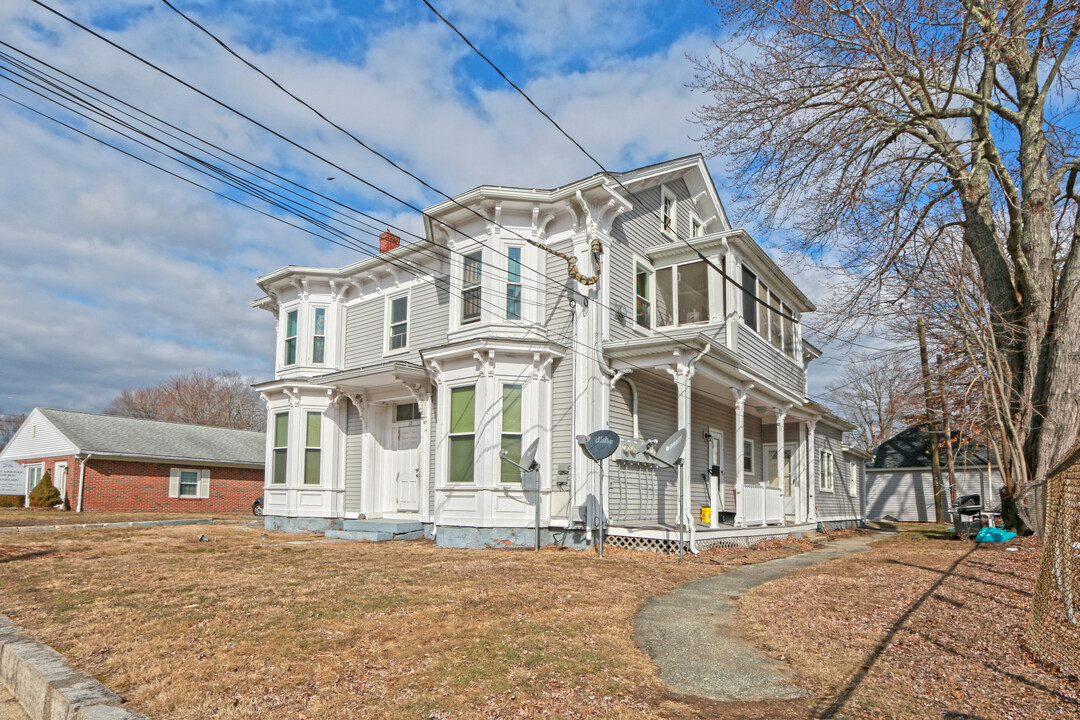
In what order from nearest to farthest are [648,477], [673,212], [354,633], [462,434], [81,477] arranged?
[354,633]
[462,434]
[648,477]
[673,212]
[81,477]

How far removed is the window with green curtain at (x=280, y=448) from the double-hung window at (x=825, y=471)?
15.5m

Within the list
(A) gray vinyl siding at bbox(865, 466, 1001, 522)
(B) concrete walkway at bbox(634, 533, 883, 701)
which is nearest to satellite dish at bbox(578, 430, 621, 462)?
(B) concrete walkway at bbox(634, 533, 883, 701)

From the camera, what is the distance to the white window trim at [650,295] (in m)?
15.2

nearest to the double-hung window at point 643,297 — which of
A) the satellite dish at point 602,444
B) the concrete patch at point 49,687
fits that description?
the satellite dish at point 602,444

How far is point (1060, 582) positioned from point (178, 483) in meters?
31.7

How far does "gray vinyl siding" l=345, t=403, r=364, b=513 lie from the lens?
57.2 feet

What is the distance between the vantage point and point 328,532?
51.8 feet

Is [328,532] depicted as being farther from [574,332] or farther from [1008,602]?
[1008,602]

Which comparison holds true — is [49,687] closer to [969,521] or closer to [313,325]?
[313,325]

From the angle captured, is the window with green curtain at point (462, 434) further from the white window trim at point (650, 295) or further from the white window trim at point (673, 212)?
the white window trim at point (673, 212)

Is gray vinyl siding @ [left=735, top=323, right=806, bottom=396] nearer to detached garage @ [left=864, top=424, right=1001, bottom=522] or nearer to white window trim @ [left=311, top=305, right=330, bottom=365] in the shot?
white window trim @ [left=311, top=305, right=330, bottom=365]

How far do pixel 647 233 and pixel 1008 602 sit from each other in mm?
10380

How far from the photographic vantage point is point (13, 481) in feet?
105

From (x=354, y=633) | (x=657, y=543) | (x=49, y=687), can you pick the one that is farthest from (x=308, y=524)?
(x=49, y=687)
